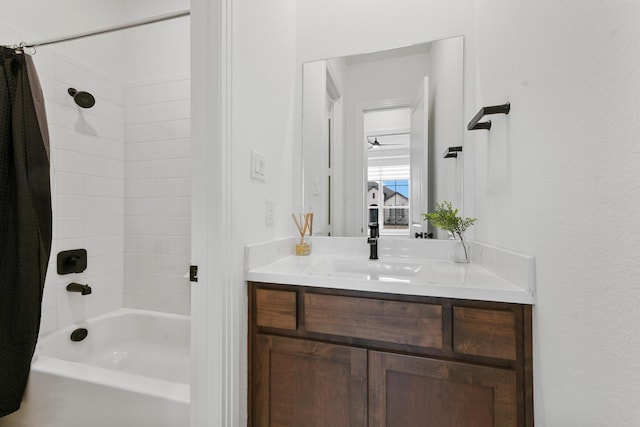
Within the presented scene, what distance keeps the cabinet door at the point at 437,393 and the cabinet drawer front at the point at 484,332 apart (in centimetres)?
5

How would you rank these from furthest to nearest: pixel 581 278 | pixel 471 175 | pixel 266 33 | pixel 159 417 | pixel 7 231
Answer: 1. pixel 471 175
2. pixel 266 33
3. pixel 7 231
4. pixel 159 417
5. pixel 581 278

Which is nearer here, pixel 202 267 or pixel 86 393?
pixel 202 267

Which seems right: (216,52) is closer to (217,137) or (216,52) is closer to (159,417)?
(217,137)

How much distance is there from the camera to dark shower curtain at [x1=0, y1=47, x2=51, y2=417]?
3.87ft

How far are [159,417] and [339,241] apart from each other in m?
1.06

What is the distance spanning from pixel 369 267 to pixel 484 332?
22.9 inches

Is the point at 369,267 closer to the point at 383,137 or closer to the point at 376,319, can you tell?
the point at 376,319

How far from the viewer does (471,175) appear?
145cm

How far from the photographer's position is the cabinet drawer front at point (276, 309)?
107cm

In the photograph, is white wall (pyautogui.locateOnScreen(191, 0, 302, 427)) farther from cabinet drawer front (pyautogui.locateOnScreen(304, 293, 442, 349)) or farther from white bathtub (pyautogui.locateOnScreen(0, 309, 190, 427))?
cabinet drawer front (pyautogui.locateOnScreen(304, 293, 442, 349))

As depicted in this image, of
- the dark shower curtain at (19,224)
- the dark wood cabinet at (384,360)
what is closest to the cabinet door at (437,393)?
the dark wood cabinet at (384,360)

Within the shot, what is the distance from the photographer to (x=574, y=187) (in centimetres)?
65

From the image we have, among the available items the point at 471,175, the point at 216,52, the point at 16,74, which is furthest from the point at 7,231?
the point at 471,175

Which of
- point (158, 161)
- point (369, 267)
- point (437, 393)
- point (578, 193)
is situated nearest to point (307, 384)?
point (437, 393)
